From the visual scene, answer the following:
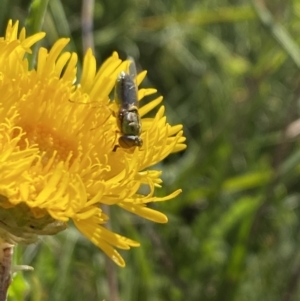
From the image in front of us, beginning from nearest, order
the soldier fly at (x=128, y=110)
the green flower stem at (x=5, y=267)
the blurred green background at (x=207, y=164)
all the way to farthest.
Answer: the green flower stem at (x=5, y=267)
the soldier fly at (x=128, y=110)
the blurred green background at (x=207, y=164)

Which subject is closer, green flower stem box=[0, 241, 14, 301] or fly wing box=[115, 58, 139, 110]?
green flower stem box=[0, 241, 14, 301]

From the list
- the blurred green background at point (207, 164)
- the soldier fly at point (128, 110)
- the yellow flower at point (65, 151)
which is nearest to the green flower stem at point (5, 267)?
the yellow flower at point (65, 151)

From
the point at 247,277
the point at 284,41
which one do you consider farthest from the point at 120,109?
the point at 247,277

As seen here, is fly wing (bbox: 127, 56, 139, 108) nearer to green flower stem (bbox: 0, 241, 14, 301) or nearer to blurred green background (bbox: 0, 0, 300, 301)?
green flower stem (bbox: 0, 241, 14, 301)

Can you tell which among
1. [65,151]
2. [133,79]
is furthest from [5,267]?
[133,79]

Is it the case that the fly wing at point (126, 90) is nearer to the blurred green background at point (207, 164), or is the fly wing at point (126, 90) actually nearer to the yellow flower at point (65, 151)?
the yellow flower at point (65, 151)

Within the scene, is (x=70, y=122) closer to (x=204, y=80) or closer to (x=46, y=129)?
(x=46, y=129)

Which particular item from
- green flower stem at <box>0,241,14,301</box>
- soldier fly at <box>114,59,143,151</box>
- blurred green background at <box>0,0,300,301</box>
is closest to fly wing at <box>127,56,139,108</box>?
soldier fly at <box>114,59,143,151</box>
